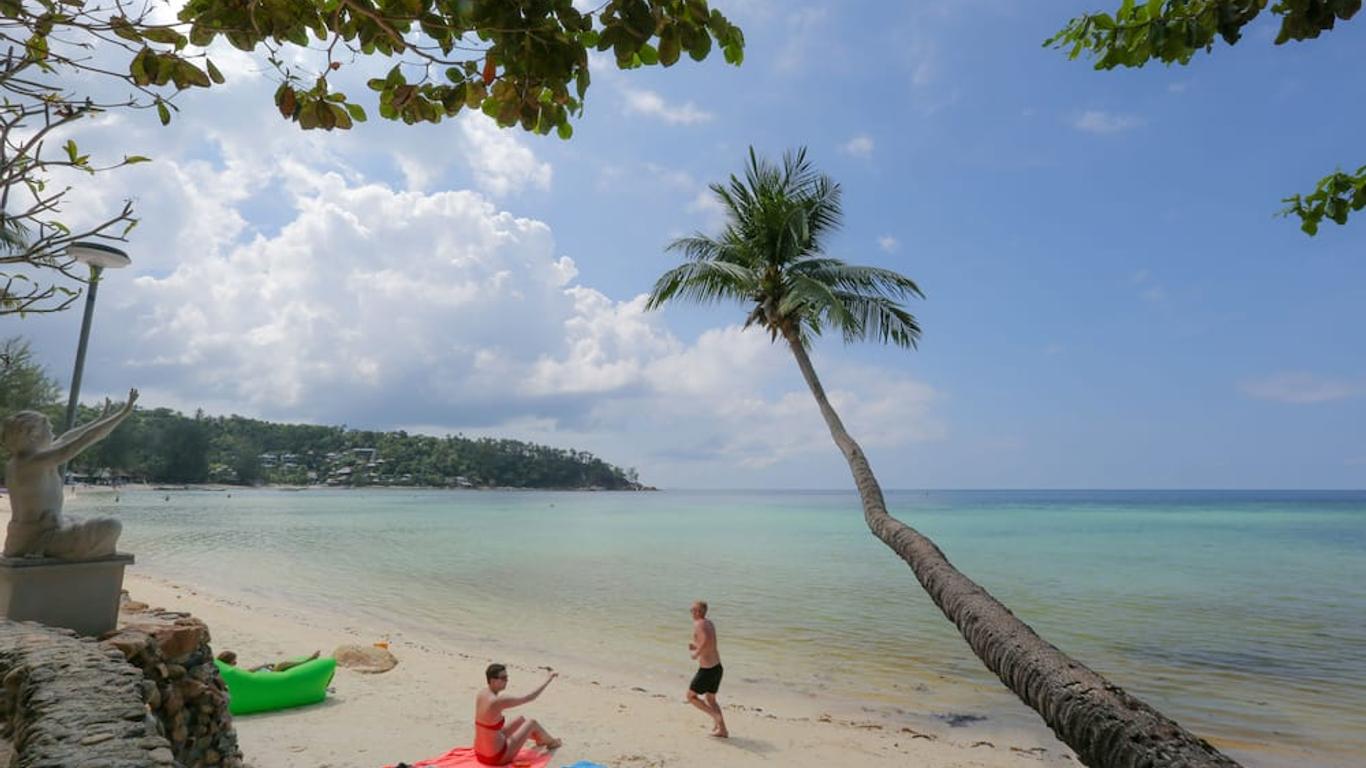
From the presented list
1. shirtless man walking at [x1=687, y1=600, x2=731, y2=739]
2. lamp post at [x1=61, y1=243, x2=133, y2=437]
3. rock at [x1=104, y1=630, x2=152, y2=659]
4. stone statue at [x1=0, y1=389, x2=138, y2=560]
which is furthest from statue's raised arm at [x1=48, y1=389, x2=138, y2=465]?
shirtless man walking at [x1=687, y1=600, x2=731, y2=739]

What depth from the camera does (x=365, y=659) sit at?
31.0ft

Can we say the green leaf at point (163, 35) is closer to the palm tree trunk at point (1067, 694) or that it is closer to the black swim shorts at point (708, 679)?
the palm tree trunk at point (1067, 694)

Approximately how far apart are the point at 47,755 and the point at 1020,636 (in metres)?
3.54

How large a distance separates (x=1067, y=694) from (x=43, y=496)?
218 inches

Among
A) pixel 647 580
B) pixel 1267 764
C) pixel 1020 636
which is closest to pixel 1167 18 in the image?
pixel 1020 636

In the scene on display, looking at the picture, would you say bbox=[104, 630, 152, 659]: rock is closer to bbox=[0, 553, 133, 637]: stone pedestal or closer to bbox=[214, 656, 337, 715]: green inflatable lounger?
bbox=[0, 553, 133, 637]: stone pedestal

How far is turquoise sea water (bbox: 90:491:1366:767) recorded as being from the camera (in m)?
9.76

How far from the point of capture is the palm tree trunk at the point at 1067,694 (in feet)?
5.92

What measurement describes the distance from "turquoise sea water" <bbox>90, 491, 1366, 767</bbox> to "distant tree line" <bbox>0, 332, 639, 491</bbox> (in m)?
62.6

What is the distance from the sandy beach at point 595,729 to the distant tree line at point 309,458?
77.5m

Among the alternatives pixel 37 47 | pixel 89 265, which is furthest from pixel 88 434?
pixel 89 265

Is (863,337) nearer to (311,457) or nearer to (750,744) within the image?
(750,744)

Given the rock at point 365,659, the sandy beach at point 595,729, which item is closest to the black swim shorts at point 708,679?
the sandy beach at point 595,729

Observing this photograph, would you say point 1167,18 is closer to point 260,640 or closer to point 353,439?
point 260,640
